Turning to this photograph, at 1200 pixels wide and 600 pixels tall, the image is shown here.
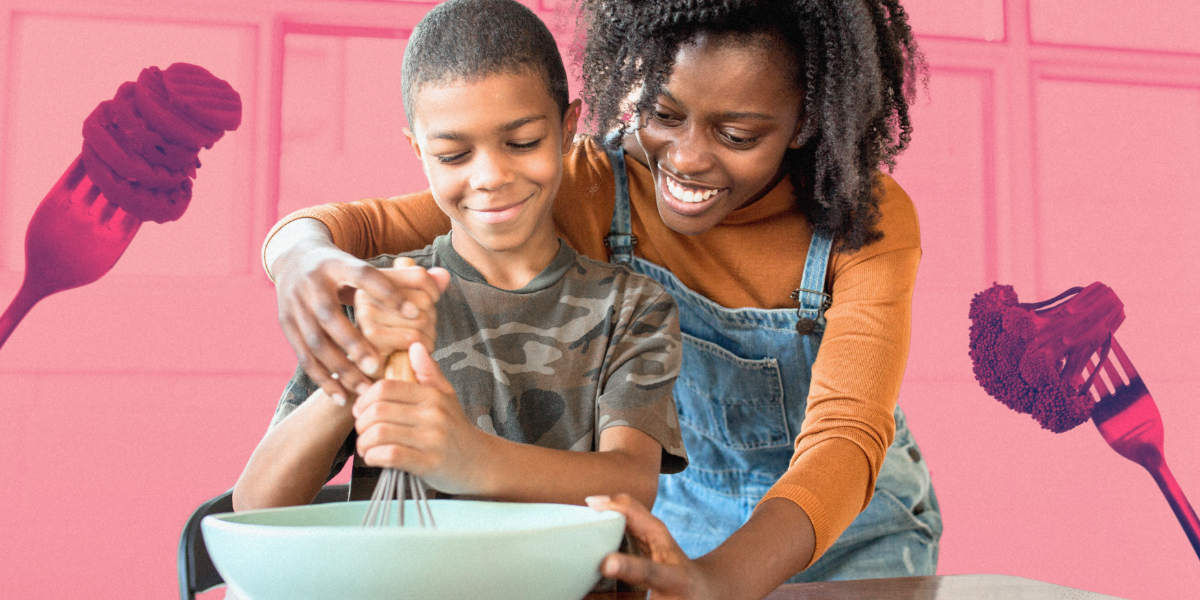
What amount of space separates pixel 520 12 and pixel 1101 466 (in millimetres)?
2265

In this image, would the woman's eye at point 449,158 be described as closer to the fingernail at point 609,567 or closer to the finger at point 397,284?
the finger at point 397,284

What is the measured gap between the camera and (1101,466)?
2.52 meters

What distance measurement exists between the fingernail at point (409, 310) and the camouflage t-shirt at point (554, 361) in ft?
0.76

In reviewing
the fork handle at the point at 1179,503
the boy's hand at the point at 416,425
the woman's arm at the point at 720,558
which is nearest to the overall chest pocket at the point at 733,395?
the woman's arm at the point at 720,558

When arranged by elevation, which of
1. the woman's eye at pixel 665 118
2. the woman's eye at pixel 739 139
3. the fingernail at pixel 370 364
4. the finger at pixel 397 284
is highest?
the woman's eye at pixel 665 118

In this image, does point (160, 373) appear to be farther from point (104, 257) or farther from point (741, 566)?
point (741, 566)

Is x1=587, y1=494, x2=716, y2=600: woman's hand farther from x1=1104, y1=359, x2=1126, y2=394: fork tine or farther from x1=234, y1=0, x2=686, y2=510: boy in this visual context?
x1=1104, y1=359, x2=1126, y2=394: fork tine

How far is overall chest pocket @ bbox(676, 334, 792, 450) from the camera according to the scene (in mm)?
1174

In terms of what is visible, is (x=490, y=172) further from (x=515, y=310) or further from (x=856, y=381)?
(x=856, y=381)

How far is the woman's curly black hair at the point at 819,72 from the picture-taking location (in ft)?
3.25

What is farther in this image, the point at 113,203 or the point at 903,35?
the point at 113,203

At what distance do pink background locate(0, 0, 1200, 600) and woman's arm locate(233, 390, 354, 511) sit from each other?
1.59m

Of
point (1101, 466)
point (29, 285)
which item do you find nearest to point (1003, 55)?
point (1101, 466)

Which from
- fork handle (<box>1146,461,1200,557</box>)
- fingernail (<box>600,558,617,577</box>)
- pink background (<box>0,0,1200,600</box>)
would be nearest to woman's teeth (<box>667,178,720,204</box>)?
fingernail (<box>600,558,617,577</box>)
